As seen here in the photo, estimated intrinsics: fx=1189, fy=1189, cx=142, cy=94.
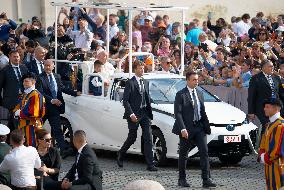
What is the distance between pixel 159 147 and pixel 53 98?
216 centimetres

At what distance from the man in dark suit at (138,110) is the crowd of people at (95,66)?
5 centimetres

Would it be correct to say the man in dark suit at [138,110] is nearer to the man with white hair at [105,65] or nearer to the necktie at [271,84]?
the man with white hair at [105,65]

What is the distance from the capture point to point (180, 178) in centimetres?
1833

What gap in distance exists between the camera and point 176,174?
63.8 feet

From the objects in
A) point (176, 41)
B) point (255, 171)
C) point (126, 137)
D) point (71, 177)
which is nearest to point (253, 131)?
point (255, 171)

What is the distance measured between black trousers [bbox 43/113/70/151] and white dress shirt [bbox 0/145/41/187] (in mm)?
5756

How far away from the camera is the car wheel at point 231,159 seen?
2034 centimetres

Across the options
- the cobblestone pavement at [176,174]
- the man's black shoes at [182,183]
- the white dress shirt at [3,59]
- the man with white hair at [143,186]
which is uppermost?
the man with white hair at [143,186]

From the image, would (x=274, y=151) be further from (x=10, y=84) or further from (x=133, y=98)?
(x=10, y=84)

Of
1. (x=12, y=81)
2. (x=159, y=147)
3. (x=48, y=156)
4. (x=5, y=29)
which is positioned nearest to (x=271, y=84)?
(x=159, y=147)

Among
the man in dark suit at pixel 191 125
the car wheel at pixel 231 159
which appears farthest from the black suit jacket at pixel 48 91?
the man in dark suit at pixel 191 125

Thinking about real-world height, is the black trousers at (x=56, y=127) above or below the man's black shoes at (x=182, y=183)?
above

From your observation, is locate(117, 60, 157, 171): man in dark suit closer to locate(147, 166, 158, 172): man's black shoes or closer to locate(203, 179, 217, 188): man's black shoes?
locate(147, 166, 158, 172): man's black shoes

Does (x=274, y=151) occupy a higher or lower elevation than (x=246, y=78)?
higher
